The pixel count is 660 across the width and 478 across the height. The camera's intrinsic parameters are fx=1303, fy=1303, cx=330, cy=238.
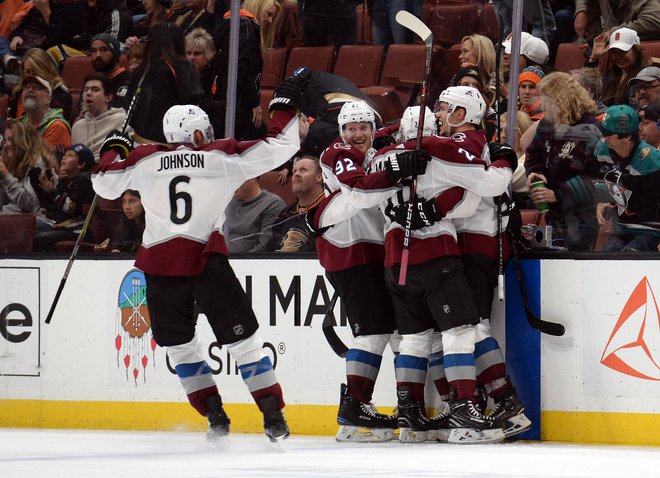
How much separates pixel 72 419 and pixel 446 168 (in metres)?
2.37

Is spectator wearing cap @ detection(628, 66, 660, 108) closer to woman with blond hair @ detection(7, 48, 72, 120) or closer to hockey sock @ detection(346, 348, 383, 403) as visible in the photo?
hockey sock @ detection(346, 348, 383, 403)

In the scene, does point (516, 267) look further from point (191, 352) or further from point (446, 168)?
point (191, 352)

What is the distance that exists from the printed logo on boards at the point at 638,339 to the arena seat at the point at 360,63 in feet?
5.18

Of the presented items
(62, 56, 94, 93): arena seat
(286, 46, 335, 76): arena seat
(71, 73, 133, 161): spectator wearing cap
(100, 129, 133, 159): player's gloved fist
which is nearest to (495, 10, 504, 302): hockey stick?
(286, 46, 335, 76): arena seat

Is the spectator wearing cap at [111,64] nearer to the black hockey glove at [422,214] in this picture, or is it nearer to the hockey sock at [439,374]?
the black hockey glove at [422,214]

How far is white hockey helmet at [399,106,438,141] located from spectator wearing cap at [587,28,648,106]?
2.46 feet

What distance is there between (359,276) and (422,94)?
84cm

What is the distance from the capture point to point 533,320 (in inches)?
219

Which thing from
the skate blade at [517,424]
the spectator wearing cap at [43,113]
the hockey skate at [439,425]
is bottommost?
the hockey skate at [439,425]

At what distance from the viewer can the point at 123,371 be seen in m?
6.41

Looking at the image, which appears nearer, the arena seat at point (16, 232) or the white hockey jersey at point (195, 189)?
the white hockey jersey at point (195, 189)

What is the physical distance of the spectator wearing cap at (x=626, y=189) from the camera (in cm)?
544

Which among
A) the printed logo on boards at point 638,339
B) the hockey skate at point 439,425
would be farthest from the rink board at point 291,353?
the hockey skate at point 439,425

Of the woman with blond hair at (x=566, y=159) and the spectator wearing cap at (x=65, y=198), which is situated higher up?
the woman with blond hair at (x=566, y=159)
